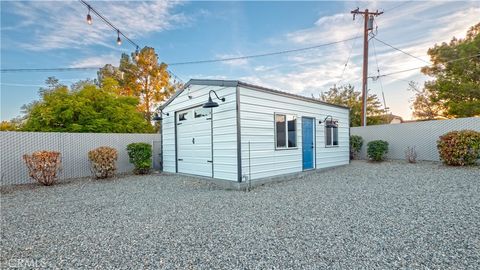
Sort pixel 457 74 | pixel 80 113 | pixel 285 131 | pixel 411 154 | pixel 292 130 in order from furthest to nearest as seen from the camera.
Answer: pixel 457 74 < pixel 80 113 < pixel 411 154 < pixel 292 130 < pixel 285 131

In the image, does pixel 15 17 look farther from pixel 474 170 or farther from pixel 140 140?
pixel 474 170

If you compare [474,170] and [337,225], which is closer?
[337,225]

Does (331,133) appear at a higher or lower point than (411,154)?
higher

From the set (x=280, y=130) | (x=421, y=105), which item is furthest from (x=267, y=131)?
(x=421, y=105)

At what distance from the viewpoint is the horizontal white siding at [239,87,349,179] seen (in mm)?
6074

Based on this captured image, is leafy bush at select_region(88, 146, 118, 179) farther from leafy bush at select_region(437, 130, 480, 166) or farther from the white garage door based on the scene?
leafy bush at select_region(437, 130, 480, 166)

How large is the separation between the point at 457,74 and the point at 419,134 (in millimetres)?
6336

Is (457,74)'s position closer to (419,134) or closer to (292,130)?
(419,134)

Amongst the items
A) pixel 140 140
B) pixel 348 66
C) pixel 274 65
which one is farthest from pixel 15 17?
pixel 348 66

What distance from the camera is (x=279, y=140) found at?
7.02 m

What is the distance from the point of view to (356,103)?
1870 centimetres

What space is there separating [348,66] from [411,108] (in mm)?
9557

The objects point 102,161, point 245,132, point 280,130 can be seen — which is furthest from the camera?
point 102,161

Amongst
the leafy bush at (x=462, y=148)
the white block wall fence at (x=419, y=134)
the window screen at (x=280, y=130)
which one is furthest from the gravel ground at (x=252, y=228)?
the white block wall fence at (x=419, y=134)
